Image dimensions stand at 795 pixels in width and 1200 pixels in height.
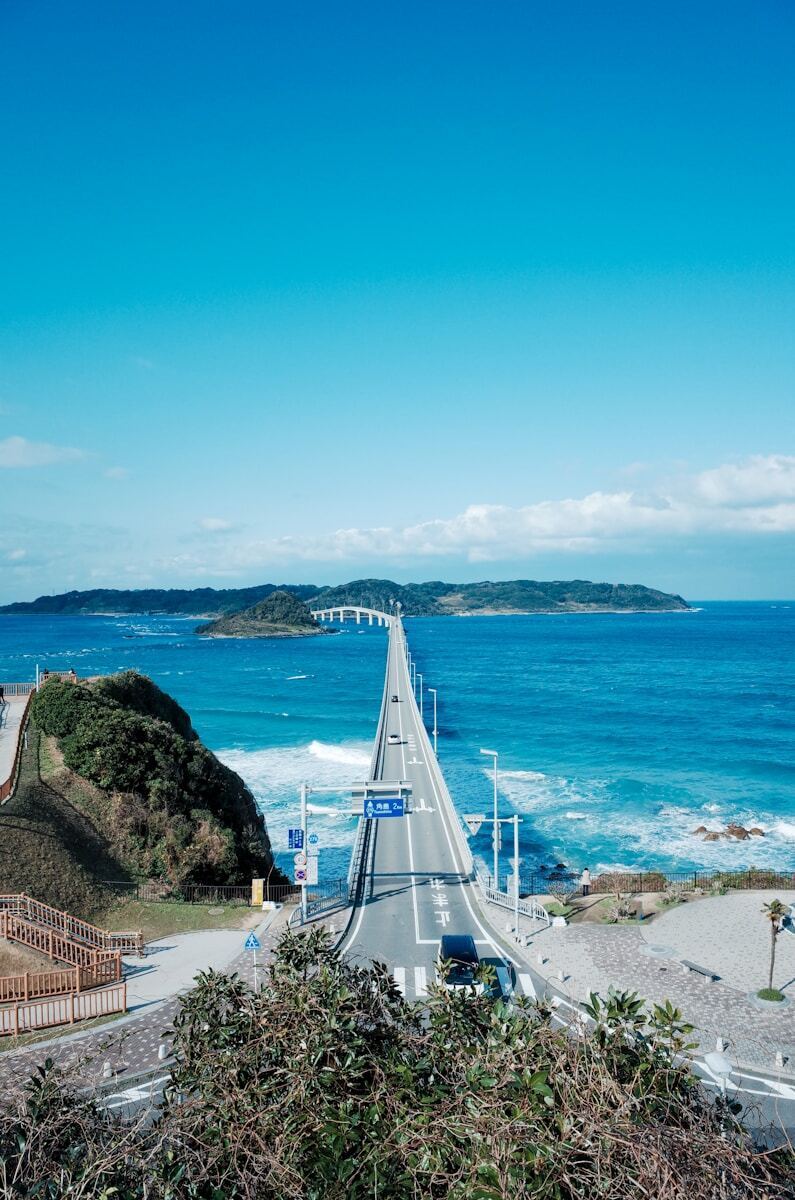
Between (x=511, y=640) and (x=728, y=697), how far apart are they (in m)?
93.7

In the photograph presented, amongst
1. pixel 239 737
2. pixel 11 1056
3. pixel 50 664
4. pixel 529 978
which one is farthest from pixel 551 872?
pixel 50 664

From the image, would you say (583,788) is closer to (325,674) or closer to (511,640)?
(325,674)

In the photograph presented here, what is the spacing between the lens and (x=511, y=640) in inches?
7244

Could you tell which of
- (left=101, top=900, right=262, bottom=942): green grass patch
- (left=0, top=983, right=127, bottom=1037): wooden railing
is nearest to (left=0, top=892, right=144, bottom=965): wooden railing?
(left=101, top=900, right=262, bottom=942): green grass patch

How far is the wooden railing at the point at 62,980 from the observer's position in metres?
19.4

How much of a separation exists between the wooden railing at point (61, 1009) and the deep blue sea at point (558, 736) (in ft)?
32.9

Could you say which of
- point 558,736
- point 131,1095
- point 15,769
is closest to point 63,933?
point 131,1095

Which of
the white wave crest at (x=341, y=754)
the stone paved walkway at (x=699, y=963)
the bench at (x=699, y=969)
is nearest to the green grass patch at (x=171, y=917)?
the stone paved walkway at (x=699, y=963)

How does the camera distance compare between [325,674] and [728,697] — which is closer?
[728,697]

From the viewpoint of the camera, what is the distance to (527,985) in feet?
Result: 69.1

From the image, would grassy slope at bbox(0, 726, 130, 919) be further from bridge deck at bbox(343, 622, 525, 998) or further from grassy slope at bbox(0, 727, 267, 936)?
bridge deck at bbox(343, 622, 525, 998)

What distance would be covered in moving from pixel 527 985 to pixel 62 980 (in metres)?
12.2

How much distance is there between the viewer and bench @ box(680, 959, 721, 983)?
21.6m

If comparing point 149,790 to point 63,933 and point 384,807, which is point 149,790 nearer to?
point 63,933
